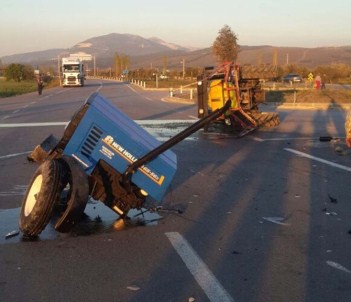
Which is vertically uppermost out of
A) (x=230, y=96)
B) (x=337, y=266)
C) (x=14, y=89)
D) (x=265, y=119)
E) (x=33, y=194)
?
(x=230, y=96)

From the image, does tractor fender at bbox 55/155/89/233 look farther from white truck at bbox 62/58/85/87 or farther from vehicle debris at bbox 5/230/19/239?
white truck at bbox 62/58/85/87

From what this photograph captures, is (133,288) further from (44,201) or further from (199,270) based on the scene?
(44,201)

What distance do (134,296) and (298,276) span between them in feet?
4.89

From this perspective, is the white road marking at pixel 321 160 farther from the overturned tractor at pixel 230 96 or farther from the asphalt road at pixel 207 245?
the overturned tractor at pixel 230 96

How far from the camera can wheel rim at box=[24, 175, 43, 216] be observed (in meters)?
6.69

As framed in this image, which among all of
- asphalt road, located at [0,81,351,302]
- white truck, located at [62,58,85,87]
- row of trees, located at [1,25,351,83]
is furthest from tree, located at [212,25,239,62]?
asphalt road, located at [0,81,351,302]

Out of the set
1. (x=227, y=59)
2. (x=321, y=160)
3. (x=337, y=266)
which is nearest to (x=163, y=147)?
(x=337, y=266)

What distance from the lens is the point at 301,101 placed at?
31547mm

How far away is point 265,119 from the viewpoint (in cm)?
1864

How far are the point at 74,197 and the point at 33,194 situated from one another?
0.84 m

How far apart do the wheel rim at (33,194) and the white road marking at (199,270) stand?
5.01ft

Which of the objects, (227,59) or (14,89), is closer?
(227,59)

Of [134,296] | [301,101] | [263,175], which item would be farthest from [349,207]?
[301,101]

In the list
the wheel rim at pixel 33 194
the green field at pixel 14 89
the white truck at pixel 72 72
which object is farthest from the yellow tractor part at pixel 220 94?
the white truck at pixel 72 72
